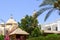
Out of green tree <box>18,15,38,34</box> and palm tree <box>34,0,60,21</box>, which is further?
green tree <box>18,15,38,34</box>

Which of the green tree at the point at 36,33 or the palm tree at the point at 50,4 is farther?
the green tree at the point at 36,33

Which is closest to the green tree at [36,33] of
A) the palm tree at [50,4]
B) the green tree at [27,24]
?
the green tree at [27,24]

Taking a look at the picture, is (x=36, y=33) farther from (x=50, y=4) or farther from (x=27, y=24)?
(x=50, y=4)

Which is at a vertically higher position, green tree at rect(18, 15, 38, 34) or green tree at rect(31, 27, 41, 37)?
green tree at rect(18, 15, 38, 34)

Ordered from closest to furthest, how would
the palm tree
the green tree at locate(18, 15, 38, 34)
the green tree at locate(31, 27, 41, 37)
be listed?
the palm tree, the green tree at locate(31, 27, 41, 37), the green tree at locate(18, 15, 38, 34)

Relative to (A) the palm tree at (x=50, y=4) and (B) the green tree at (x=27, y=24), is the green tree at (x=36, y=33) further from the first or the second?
(A) the palm tree at (x=50, y=4)

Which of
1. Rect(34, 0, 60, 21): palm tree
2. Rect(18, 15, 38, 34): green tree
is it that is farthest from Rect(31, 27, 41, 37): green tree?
Rect(34, 0, 60, 21): palm tree

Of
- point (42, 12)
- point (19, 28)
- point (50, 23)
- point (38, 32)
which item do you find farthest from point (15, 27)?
point (42, 12)

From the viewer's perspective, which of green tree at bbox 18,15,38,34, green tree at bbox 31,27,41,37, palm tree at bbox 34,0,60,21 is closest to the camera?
palm tree at bbox 34,0,60,21

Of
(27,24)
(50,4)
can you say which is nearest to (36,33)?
(27,24)

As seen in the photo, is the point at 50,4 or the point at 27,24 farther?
the point at 27,24

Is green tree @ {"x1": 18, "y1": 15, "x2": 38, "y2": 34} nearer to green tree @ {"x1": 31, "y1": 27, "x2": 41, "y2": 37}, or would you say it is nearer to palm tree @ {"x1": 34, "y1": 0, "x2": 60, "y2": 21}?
green tree @ {"x1": 31, "y1": 27, "x2": 41, "y2": 37}

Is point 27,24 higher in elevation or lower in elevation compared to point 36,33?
higher

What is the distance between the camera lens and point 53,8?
1045 inches
